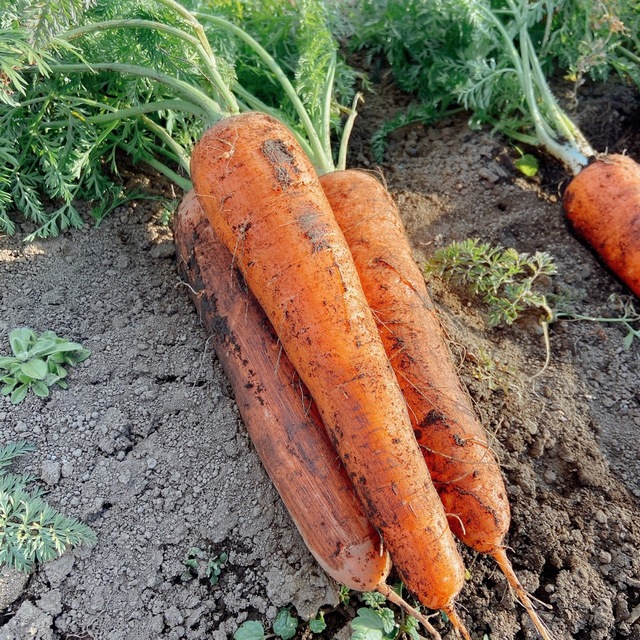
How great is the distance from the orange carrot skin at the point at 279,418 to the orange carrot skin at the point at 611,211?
1624mm

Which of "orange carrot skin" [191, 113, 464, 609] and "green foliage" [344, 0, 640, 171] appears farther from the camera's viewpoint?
"green foliage" [344, 0, 640, 171]

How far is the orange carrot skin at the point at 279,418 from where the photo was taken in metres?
1.74

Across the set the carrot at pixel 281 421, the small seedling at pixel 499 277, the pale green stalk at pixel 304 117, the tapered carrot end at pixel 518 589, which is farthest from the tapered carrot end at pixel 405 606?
the pale green stalk at pixel 304 117

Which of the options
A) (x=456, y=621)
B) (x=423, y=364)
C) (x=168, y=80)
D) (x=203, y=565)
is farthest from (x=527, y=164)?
(x=203, y=565)

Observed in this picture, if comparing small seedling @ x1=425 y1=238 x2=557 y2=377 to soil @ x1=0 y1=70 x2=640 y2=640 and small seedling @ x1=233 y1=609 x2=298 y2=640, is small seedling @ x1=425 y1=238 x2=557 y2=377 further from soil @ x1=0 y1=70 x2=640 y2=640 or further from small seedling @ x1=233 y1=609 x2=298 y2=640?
small seedling @ x1=233 y1=609 x2=298 y2=640

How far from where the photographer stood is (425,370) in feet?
6.59

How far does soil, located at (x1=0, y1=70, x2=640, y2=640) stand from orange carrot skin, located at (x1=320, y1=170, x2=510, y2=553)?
0.15 metres

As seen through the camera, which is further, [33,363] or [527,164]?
[527,164]

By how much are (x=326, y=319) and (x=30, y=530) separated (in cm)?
109

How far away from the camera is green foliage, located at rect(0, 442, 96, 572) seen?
1720mm

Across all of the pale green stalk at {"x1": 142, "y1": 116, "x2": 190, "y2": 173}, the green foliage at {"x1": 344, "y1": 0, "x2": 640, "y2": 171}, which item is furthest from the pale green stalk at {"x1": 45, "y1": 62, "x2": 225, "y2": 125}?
the green foliage at {"x1": 344, "y1": 0, "x2": 640, "y2": 171}

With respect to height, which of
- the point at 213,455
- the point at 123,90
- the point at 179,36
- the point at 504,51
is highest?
the point at 179,36

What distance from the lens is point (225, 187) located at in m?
2.06

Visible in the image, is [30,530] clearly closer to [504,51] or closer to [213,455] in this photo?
[213,455]
